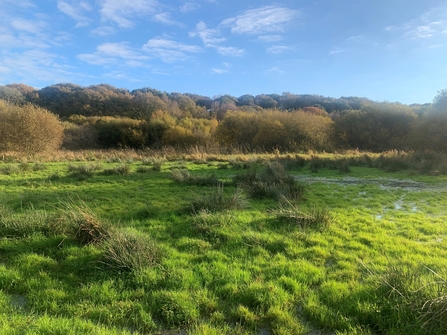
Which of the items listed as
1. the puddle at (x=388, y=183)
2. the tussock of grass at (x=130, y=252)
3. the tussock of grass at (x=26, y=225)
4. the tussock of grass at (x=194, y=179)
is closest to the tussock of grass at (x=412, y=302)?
the tussock of grass at (x=130, y=252)

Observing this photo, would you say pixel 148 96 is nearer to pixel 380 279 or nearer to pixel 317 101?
pixel 317 101

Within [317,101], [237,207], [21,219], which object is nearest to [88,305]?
[21,219]

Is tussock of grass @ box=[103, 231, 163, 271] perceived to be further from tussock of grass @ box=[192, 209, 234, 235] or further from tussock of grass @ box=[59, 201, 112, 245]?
tussock of grass @ box=[192, 209, 234, 235]

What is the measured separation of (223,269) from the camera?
4.31m

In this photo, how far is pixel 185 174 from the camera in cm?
1238

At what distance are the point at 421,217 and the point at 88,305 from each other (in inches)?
305

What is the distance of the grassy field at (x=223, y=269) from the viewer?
3.12m

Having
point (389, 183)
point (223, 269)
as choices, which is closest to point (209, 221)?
point (223, 269)

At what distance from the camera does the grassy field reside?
312 centimetres

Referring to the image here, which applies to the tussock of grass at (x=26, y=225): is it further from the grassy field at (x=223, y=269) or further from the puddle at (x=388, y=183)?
the puddle at (x=388, y=183)

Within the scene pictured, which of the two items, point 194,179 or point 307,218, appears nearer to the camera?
point 307,218

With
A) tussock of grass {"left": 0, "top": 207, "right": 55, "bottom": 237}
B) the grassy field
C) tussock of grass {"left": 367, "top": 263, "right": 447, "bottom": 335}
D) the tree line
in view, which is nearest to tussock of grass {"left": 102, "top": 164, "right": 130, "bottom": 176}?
the grassy field

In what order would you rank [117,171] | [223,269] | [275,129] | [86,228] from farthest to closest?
[275,129] < [117,171] < [86,228] < [223,269]

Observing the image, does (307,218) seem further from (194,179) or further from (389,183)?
(389,183)
